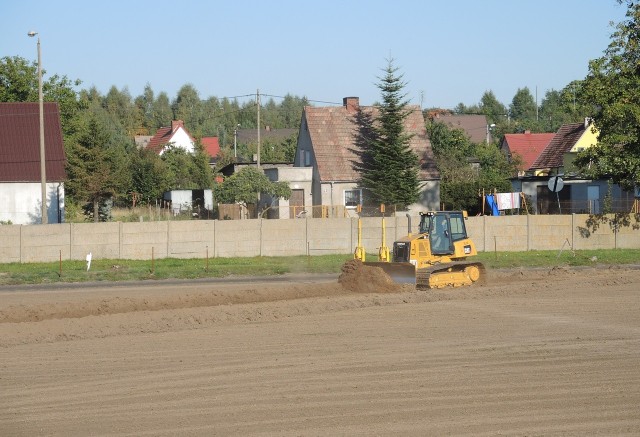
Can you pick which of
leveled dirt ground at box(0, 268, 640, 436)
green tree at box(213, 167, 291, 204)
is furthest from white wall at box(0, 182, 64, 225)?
leveled dirt ground at box(0, 268, 640, 436)

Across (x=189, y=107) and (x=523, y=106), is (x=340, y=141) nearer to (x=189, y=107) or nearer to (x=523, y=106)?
(x=189, y=107)

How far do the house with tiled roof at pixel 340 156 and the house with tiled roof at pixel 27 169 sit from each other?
14.2 m

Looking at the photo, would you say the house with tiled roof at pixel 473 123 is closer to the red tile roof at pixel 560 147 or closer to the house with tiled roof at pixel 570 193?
the red tile roof at pixel 560 147

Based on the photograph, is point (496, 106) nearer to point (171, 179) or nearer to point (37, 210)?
point (171, 179)

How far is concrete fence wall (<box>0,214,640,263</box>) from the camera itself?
40781 mm

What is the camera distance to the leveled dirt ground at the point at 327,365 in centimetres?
1204

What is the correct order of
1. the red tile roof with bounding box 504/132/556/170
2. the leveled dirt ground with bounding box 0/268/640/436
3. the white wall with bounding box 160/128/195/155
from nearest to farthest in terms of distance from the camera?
the leveled dirt ground with bounding box 0/268/640/436, the red tile roof with bounding box 504/132/556/170, the white wall with bounding box 160/128/195/155

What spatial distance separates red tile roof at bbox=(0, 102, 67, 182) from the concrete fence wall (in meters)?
11.8

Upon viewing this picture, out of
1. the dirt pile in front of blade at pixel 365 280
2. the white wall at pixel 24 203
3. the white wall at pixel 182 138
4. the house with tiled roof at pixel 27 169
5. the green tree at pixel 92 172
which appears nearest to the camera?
the dirt pile in front of blade at pixel 365 280

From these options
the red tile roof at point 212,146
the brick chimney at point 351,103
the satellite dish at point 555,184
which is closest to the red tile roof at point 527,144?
the brick chimney at point 351,103

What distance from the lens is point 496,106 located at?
189 metres

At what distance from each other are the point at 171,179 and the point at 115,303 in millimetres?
44916

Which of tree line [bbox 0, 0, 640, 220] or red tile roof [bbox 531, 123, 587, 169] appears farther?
red tile roof [bbox 531, 123, 587, 169]

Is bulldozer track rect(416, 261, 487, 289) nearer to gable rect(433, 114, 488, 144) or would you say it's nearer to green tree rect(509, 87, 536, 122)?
gable rect(433, 114, 488, 144)
